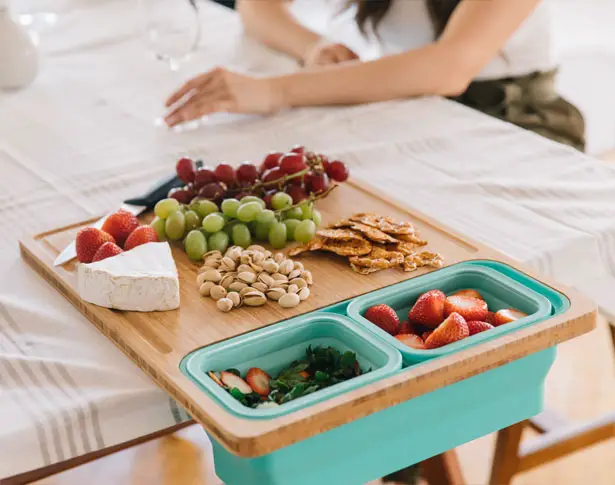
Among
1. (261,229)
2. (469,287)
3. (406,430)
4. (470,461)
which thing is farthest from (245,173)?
(470,461)

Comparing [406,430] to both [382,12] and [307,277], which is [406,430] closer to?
[307,277]

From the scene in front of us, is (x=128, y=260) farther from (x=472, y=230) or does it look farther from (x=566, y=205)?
(x=566, y=205)

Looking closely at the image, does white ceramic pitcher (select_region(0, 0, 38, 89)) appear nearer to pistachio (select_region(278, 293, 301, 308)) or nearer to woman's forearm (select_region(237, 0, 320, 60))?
woman's forearm (select_region(237, 0, 320, 60))

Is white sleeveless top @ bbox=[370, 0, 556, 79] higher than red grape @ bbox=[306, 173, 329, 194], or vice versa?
white sleeveless top @ bbox=[370, 0, 556, 79]

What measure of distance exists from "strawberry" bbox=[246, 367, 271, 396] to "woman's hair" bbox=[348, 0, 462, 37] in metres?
1.20

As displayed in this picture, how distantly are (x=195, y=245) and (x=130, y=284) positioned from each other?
146 mm

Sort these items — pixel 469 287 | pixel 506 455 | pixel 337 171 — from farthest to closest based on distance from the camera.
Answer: pixel 506 455, pixel 337 171, pixel 469 287

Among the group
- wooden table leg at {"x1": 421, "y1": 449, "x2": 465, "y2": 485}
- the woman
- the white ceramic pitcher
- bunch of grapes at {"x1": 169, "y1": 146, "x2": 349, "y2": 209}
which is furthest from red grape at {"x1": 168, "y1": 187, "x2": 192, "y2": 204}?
wooden table leg at {"x1": 421, "y1": 449, "x2": 465, "y2": 485}

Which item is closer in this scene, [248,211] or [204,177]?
[248,211]

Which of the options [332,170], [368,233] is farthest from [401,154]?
[368,233]

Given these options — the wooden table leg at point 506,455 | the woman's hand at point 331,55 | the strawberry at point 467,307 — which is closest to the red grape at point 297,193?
the strawberry at point 467,307

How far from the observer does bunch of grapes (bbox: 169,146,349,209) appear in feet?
4.24

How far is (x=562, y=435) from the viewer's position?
5.65 feet

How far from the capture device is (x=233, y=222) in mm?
1226
